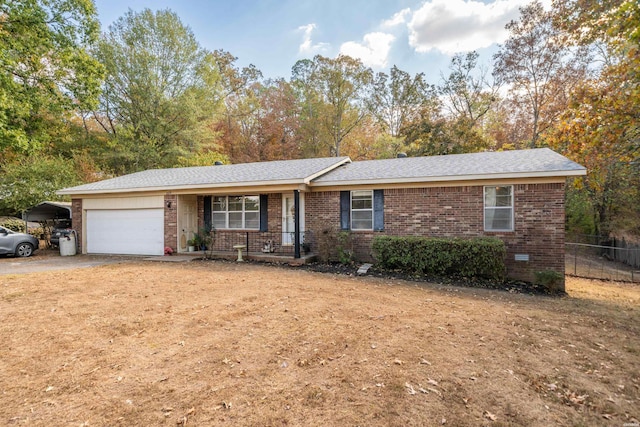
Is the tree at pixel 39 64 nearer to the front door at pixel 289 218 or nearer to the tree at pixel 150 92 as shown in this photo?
the tree at pixel 150 92

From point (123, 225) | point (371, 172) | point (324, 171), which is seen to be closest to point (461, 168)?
point (371, 172)

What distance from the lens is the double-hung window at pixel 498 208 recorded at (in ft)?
31.1

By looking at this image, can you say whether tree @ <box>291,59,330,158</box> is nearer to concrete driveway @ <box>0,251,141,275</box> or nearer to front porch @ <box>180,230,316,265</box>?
front porch @ <box>180,230,316,265</box>

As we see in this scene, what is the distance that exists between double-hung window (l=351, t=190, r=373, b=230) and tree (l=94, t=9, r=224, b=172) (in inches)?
598

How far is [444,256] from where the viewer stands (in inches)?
344

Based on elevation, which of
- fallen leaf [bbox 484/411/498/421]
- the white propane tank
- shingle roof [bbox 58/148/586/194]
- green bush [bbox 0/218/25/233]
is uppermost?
shingle roof [bbox 58/148/586/194]

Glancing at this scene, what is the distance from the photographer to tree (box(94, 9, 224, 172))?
21.1 m

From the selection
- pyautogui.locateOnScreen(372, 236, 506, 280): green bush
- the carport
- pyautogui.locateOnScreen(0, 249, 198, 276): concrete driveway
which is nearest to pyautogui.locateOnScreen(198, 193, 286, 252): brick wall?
pyautogui.locateOnScreen(0, 249, 198, 276): concrete driveway

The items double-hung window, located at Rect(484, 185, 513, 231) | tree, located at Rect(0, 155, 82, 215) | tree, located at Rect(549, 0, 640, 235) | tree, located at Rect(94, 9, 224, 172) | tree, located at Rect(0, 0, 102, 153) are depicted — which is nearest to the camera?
tree, located at Rect(549, 0, 640, 235)

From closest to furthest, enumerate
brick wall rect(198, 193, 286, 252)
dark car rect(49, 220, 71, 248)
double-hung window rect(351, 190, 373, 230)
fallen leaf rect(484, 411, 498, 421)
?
fallen leaf rect(484, 411, 498, 421) < double-hung window rect(351, 190, 373, 230) < brick wall rect(198, 193, 286, 252) < dark car rect(49, 220, 71, 248)

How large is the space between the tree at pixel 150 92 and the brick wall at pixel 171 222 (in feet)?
34.4

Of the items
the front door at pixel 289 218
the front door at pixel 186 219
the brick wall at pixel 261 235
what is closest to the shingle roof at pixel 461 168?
the front door at pixel 289 218

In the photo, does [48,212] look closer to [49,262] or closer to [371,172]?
[49,262]

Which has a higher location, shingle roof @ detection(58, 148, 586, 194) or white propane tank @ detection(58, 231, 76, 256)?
shingle roof @ detection(58, 148, 586, 194)
